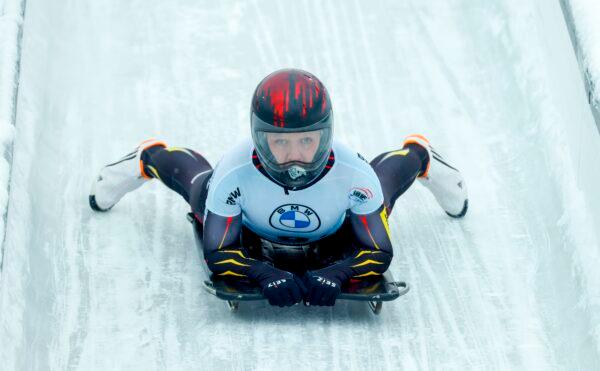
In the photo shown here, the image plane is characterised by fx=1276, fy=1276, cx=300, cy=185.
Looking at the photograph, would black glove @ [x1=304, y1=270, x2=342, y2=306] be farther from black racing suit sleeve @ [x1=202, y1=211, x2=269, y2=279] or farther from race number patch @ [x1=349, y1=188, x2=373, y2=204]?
race number patch @ [x1=349, y1=188, x2=373, y2=204]

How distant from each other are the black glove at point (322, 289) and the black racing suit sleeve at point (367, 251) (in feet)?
0.21

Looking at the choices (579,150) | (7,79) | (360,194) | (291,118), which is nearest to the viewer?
(291,118)

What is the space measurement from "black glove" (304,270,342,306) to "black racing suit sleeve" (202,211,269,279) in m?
0.23

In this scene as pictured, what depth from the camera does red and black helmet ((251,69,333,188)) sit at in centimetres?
554

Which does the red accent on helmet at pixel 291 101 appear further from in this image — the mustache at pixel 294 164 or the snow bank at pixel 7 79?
the snow bank at pixel 7 79

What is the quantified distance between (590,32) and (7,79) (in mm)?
2878

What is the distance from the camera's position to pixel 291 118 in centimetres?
553

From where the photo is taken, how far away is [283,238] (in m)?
6.01

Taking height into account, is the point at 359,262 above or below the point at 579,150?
above

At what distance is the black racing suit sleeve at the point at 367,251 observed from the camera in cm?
576

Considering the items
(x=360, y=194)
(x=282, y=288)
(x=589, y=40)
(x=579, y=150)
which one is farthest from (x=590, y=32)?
(x=282, y=288)

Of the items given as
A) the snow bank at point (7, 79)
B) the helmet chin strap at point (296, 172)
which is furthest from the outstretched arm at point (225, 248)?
the snow bank at point (7, 79)

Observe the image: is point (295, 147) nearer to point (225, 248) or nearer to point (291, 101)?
point (291, 101)

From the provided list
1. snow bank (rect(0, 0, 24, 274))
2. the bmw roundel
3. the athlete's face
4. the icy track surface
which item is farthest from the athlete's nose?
snow bank (rect(0, 0, 24, 274))
